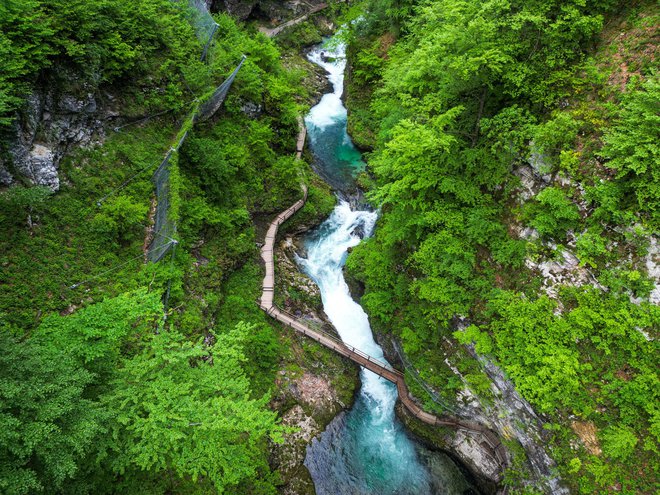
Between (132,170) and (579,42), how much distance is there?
16.5 m

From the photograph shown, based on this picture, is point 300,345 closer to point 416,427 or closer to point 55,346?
point 416,427

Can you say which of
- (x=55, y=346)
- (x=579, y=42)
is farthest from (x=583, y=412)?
(x=55, y=346)

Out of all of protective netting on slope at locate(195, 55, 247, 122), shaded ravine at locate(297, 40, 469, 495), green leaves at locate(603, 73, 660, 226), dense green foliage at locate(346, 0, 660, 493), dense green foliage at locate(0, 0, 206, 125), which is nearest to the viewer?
green leaves at locate(603, 73, 660, 226)

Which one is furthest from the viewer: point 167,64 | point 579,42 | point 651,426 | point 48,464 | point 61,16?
point 167,64

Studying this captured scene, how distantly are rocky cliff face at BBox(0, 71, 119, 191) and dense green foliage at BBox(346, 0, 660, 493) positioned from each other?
1138cm

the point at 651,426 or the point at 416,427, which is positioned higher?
the point at 651,426

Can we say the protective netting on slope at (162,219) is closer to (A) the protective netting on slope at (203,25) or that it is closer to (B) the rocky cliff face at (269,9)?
(A) the protective netting on slope at (203,25)

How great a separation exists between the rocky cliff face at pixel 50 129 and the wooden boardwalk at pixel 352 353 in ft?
31.0

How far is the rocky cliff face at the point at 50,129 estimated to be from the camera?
10562 mm

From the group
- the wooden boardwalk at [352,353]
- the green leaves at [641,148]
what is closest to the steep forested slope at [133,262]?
the wooden boardwalk at [352,353]

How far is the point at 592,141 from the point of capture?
403 inches

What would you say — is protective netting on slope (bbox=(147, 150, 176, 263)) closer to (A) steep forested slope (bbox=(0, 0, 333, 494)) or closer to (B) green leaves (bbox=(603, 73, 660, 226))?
(A) steep forested slope (bbox=(0, 0, 333, 494))

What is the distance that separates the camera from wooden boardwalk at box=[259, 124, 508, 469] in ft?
44.0

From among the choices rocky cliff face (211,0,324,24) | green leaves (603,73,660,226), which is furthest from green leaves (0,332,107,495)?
rocky cliff face (211,0,324,24)
